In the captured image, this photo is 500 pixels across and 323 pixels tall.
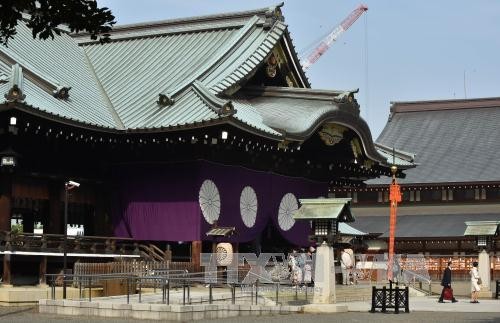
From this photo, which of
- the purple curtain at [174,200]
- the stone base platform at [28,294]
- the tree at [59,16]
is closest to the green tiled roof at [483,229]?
the purple curtain at [174,200]

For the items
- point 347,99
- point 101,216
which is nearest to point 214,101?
point 347,99

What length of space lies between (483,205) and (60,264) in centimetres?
3171

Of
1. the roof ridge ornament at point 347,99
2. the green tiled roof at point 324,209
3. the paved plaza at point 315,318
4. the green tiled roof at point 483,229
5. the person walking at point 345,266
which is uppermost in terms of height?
the roof ridge ornament at point 347,99

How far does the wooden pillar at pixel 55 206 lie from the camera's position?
31844 mm

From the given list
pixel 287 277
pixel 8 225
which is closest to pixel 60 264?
pixel 8 225

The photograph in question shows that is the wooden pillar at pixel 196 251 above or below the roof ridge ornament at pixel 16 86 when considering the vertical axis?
below

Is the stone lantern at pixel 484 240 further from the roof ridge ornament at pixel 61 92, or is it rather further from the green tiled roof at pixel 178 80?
the roof ridge ornament at pixel 61 92

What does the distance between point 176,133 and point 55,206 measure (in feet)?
16.6

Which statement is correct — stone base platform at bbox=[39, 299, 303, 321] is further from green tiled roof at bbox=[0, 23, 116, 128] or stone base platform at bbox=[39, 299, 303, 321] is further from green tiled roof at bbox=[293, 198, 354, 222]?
green tiled roof at bbox=[0, 23, 116, 128]

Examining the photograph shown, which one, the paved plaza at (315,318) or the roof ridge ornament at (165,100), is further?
the roof ridge ornament at (165,100)

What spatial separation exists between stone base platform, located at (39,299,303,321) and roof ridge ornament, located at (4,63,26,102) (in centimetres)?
655

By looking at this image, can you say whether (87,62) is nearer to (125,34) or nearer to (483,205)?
(125,34)

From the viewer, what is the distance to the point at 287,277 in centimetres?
3080

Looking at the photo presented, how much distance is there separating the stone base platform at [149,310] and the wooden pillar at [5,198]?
6.59 metres
